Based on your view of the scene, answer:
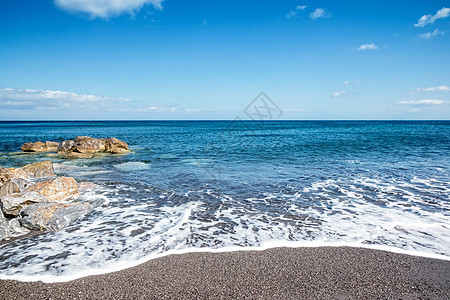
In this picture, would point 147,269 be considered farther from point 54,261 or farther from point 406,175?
point 406,175

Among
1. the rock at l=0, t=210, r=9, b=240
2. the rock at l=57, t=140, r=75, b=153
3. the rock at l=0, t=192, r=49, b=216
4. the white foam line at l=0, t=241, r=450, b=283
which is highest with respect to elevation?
the rock at l=57, t=140, r=75, b=153

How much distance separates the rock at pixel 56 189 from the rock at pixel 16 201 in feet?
3.18

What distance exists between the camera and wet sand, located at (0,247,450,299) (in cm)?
416

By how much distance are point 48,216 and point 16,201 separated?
1.47 metres

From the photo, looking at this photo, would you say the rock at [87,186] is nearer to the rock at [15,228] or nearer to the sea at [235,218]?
the sea at [235,218]

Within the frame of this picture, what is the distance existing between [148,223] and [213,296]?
3960 mm

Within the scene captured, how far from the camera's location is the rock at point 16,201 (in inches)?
295

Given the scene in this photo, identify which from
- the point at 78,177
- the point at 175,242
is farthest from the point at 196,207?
the point at 78,177

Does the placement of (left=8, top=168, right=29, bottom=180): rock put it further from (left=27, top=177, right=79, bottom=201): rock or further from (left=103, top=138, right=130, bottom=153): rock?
(left=103, top=138, right=130, bottom=153): rock

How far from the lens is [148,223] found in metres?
7.52

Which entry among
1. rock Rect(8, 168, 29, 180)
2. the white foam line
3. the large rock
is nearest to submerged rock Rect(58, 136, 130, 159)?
the large rock

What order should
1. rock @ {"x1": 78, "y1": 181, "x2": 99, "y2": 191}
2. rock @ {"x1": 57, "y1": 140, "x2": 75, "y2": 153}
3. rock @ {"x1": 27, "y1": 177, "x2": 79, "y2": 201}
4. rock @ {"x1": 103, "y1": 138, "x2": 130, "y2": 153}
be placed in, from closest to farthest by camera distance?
rock @ {"x1": 27, "y1": 177, "x2": 79, "y2": 201}, rock @ {"x1": 78, "y1": 181, "x2": 99, "y2": 191}, rock @ {"x1": 57, "y1": 140, "x2": 75, "y2": 153}, rock @ {"x1": 103, "y1": 138, "x2": 130, "y2": 153}

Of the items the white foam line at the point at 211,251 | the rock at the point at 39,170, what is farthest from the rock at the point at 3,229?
the rock at the point at 39,170

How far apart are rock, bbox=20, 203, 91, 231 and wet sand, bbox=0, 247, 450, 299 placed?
257cm
